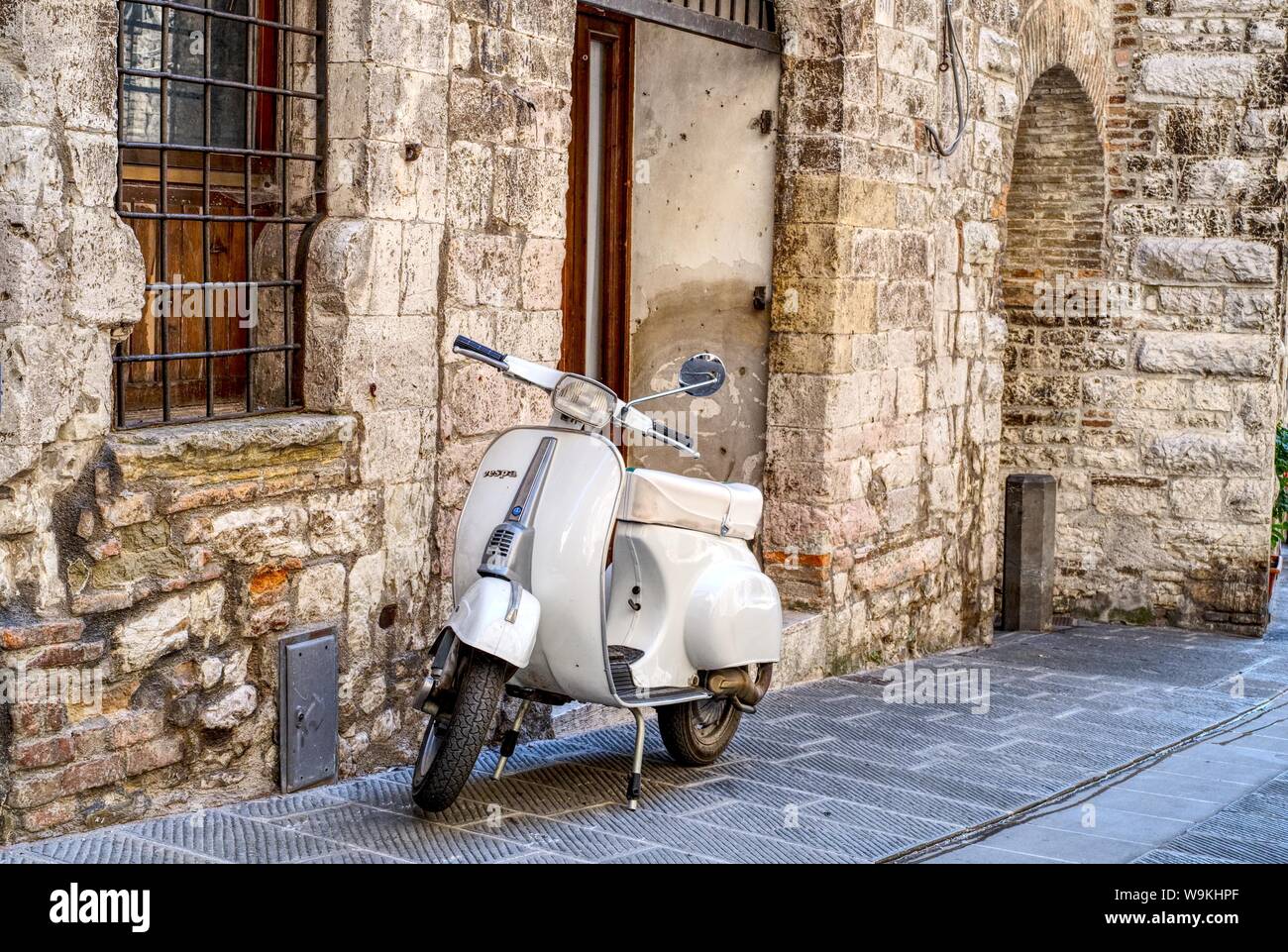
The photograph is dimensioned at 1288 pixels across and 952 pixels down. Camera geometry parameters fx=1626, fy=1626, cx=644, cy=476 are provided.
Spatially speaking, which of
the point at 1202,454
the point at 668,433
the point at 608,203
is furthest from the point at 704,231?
the point at 1202,454

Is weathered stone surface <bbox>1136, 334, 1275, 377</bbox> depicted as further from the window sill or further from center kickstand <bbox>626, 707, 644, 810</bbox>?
the window sill

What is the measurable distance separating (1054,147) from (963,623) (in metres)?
3.06

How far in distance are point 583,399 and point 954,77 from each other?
4.07 metres

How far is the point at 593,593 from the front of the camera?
4.34 meters

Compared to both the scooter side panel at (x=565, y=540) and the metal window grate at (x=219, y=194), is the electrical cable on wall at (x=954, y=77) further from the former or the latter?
the scooter side panel at (x=565, y=540)

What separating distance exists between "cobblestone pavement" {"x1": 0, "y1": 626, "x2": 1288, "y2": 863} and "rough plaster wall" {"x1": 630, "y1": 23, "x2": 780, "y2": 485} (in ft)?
4.21

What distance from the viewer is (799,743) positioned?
5648mm

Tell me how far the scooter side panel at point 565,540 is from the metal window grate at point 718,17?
6.59 feet

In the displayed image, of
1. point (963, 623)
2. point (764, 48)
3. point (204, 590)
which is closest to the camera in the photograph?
point (204, 590)

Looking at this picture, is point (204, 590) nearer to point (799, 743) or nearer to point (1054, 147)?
point (799, 743)

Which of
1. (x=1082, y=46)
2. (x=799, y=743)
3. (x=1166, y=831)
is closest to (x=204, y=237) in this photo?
(x=799, y=743)

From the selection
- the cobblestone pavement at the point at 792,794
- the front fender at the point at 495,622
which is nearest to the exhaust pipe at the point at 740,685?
the cobblestone pavement at the point at 792,794

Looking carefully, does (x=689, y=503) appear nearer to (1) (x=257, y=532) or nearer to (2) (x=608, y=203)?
(1) (x=257, y=532)

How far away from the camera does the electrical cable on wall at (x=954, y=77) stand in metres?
7.64
